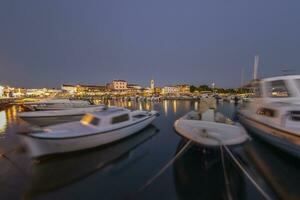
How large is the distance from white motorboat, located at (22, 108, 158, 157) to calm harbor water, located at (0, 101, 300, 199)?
498mm

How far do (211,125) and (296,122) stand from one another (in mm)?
3516

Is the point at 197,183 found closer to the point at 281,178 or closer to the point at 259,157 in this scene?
the point at 281,178

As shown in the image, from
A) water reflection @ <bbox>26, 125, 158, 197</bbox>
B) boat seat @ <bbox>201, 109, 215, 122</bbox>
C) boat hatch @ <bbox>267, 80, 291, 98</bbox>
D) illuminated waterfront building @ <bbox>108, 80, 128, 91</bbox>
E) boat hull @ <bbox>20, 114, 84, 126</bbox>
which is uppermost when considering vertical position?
illuminated waterfront building @ <bbox>108, 80, 128, 91</bbox>

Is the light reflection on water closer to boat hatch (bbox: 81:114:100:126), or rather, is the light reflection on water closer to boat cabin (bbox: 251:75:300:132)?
boat hatch (bbox: 81:114:100:126)

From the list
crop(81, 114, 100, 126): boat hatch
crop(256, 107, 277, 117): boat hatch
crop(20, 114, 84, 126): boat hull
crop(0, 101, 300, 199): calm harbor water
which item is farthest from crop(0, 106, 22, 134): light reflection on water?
crop(256, 107, 277, 117): boat hatch

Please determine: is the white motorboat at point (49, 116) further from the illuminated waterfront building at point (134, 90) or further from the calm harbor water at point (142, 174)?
the illuminated waterfront building at point (134, 90)

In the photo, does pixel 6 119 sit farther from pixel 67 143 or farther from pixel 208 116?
pixel 208 116

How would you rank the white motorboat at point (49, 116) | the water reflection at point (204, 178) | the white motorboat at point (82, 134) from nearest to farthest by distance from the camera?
the water reflection at point (204, 178)
the white motorboat at point (82, 134)
the white motorboat at point (49, 116)

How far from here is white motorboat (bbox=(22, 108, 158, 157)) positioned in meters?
7.48

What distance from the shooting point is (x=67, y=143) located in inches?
320

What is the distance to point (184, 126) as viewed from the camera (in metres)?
7.65

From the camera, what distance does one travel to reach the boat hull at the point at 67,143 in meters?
7.43

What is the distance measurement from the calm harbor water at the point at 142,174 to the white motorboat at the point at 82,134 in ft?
1.63

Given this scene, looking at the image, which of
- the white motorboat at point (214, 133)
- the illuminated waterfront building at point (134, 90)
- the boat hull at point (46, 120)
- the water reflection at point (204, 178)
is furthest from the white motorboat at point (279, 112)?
the illuminated waterfront building at point (134, 90)
